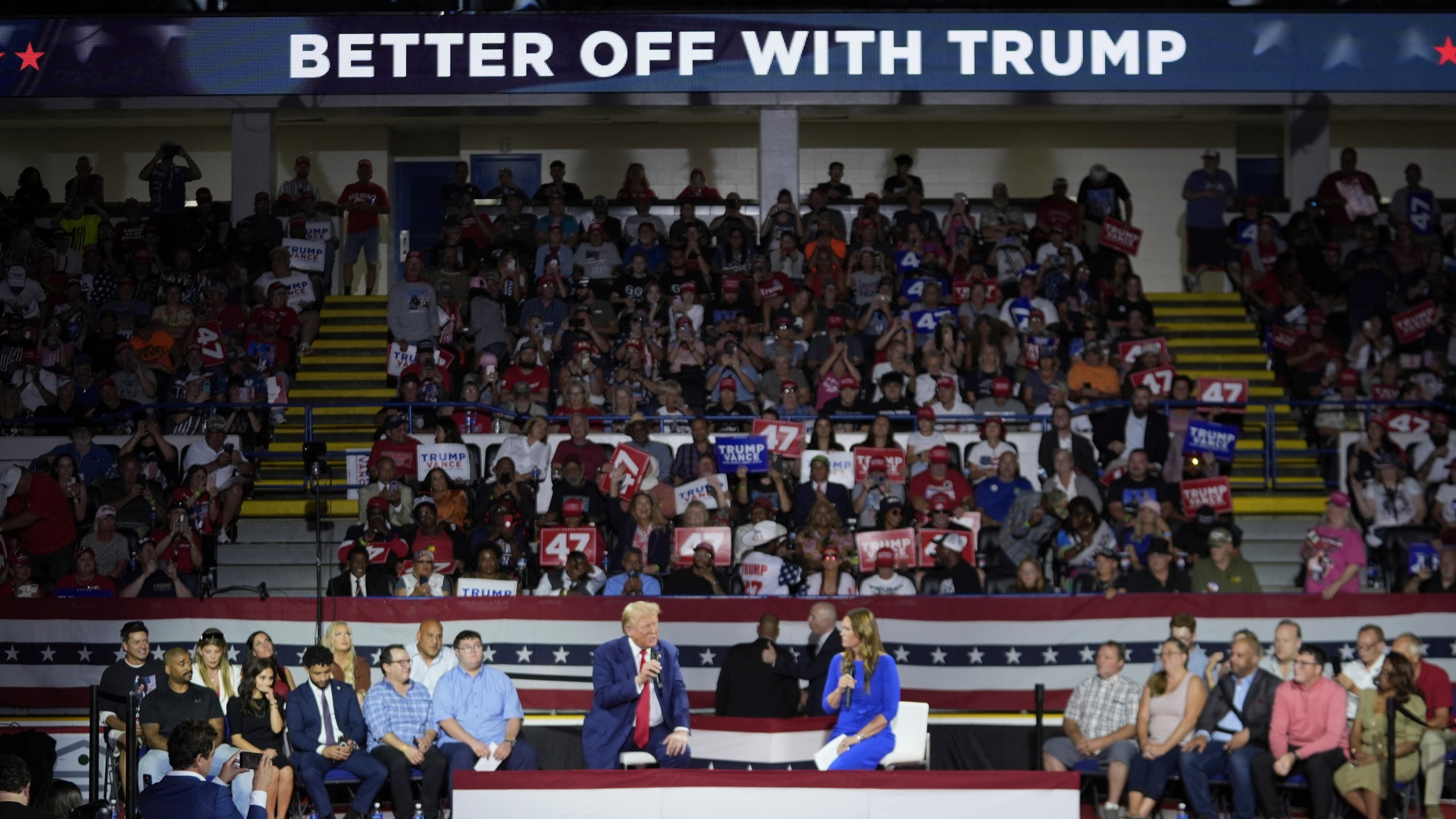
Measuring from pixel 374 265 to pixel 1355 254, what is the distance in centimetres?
1183

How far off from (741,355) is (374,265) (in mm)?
6142

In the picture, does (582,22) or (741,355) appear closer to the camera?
(741,355)

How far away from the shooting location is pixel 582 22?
21516 millimetres

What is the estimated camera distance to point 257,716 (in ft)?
42.6

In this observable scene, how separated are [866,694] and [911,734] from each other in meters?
0.53

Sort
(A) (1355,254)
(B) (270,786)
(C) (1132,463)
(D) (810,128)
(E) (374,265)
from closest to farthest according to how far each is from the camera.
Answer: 1. (B) (270,786)
2. (C) (1132,463)
3. (A) (1355,254)
4. (E) (374,265)
5. (D) (810,128)

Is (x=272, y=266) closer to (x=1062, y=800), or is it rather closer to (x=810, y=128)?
(x=810, y=128)

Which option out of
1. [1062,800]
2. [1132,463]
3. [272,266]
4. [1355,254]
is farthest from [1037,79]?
[1062,800]

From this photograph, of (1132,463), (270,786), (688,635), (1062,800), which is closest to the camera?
(1062,800)

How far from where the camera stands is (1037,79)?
21281mm

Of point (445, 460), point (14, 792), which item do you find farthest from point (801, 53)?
point (14, 792)

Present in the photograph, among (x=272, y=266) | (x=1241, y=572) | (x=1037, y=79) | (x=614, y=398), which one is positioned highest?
(x=1037, y=79)

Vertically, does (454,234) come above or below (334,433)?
above

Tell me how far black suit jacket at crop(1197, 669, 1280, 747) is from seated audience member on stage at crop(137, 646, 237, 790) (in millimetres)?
6796
